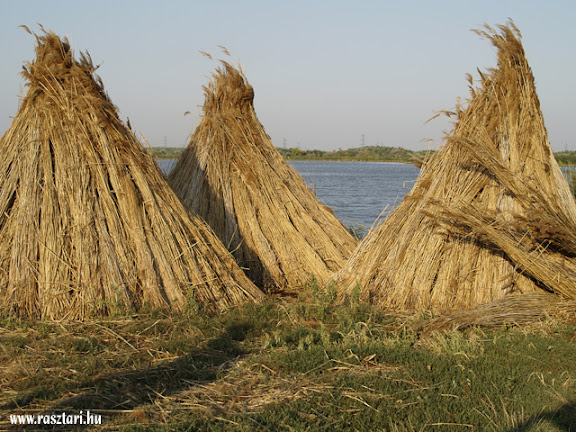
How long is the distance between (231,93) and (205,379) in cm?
492

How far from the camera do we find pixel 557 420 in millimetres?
3309

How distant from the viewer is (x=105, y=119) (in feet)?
18.3

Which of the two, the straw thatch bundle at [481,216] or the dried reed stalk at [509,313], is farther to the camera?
the straw thatch bundle at [481,216]

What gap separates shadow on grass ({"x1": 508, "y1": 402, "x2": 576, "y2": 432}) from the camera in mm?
3230

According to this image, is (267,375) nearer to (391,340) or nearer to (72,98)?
(391,340)

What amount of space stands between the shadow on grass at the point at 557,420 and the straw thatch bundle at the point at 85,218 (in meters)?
3.04

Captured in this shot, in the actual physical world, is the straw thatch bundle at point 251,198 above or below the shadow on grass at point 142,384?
above

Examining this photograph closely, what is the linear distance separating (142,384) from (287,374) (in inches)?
39.3

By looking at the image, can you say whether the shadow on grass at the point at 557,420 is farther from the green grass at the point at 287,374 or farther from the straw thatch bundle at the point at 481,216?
the straw thatch bundle at the point at 481,216

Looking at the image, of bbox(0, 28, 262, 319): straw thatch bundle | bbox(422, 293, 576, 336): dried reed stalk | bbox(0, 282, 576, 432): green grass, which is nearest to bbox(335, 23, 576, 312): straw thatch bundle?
bbox(422, 293, 576, 336): dried reed stalk

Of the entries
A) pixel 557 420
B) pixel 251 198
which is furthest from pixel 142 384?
pixel 251 198

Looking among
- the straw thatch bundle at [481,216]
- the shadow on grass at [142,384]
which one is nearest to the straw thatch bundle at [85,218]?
the shadow on grass at [142,384]

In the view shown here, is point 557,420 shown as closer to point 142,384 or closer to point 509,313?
point 509,313

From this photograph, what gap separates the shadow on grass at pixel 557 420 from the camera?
3.23m
